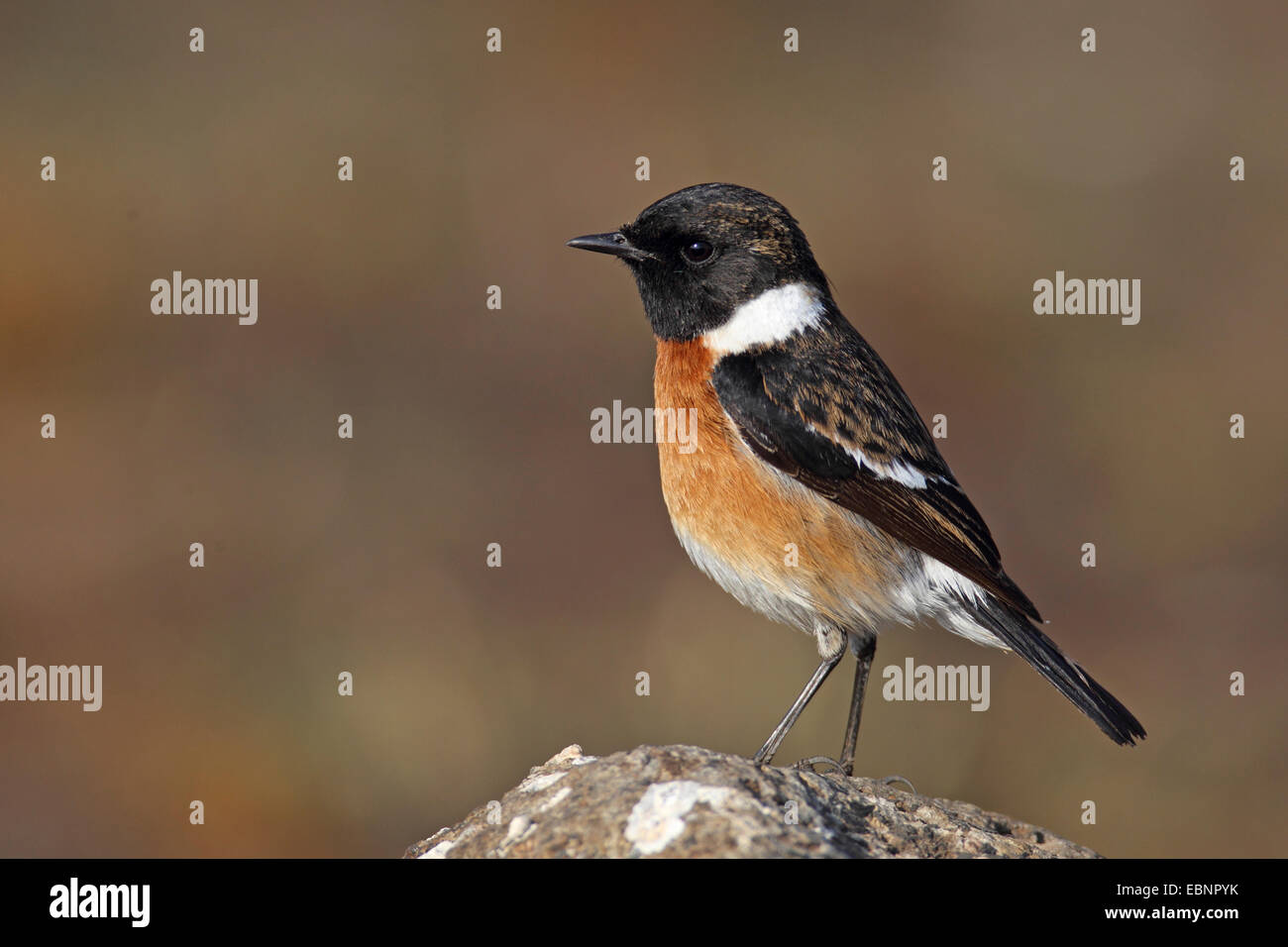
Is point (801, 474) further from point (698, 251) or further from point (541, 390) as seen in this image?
point (541, 390)

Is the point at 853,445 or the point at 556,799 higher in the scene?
the point at 853,445

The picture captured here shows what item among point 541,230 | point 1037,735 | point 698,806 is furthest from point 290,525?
point 698,806

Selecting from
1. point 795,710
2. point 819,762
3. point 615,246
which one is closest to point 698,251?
point 615,246

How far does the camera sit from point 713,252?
20.6ft

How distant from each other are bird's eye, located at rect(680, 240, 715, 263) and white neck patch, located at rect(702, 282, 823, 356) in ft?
1.03

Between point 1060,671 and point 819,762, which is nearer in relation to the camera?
point 1060,671

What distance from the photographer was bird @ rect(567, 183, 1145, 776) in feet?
18.9

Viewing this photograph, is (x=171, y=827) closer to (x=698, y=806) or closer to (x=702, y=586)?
(x=702, y=586)

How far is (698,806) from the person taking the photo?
3953mm

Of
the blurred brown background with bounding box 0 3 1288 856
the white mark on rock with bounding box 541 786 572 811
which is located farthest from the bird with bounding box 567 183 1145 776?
the blurred brown background with bounding box 0 3 1288 856

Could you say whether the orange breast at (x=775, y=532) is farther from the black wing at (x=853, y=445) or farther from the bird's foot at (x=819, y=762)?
the bird's foot at (x=819, y=762)

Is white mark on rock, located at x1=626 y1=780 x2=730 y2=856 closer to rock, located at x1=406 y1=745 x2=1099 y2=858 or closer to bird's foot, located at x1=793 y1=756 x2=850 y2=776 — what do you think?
rock, located at x1=406 y1=745 x2=1099 y2=858

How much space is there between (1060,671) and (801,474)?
1.42 metres

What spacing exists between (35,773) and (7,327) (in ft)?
15.8
